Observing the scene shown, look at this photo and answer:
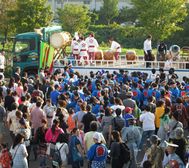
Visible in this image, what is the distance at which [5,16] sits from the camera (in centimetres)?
4350

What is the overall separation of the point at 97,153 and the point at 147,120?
12.2ft

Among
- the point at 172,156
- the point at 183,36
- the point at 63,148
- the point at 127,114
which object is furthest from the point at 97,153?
the point at 183,36

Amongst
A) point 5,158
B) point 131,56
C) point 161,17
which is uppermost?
point 161,17

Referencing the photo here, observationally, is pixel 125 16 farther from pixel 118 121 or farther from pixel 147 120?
pixel 118 121

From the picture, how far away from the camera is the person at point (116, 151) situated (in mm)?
13266

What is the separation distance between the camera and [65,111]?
54.9 ft

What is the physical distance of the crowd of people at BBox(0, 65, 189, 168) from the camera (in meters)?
13.2

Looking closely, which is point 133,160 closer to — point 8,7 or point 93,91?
point 93,91

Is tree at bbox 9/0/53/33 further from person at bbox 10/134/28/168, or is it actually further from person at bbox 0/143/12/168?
person at bbox 0/143/12/168

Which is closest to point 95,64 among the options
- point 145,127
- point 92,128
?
point 145,127

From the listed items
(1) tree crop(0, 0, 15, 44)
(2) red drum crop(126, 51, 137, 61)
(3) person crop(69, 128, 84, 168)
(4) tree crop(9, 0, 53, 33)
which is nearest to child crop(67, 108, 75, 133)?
(3) person crop(69, 128, 84, 168)

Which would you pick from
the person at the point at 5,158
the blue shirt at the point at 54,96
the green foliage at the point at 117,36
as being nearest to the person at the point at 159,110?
the blue shirt at the point at 54,96

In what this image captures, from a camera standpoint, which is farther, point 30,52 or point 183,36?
point 183,36

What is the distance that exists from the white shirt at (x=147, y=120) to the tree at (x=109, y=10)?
6140 centimetres
